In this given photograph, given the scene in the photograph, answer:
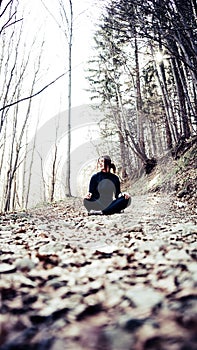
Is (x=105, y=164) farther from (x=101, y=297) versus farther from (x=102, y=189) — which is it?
(x=101, y=297)

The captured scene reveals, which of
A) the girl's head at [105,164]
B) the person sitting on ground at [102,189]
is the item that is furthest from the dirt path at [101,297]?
the girl's head at [105,164]

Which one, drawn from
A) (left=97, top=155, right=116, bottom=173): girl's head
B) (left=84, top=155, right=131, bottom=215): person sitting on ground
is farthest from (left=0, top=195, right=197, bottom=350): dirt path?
(left=97, top=155, right=116, bottom=173): girl's head

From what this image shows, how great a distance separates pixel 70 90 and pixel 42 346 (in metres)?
11.7

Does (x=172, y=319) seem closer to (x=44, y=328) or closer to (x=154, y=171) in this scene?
(x=44, y=328)

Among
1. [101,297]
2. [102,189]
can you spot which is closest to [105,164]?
[102,189]

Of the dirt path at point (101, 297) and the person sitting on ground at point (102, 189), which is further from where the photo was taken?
the person sitting on ground at point (102, 189)

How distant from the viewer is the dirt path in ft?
3.08

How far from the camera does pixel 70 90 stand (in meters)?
11.9

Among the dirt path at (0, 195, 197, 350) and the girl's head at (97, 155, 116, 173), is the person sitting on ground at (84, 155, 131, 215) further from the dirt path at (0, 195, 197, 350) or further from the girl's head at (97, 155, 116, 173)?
the dirt path at (0, 195, 197, 350)

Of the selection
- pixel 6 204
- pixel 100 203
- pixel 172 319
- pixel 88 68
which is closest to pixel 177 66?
pixel 100 203

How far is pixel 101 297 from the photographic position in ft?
4.23

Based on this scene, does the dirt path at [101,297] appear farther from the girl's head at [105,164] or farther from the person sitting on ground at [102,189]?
→ the girl's head at [105,164]

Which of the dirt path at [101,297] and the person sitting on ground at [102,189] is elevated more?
the person sitting on ground at [102,189]

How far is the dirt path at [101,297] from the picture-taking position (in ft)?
3.08
